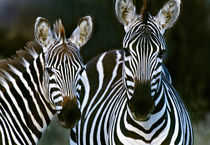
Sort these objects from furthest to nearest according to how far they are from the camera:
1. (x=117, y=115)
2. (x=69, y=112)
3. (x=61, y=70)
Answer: (x=117, y=115)
(x=61, y=70)
(x=69, y=112)

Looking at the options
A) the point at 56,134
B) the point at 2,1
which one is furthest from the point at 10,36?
the point at 56,134

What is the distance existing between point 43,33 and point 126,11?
1232 millimetres

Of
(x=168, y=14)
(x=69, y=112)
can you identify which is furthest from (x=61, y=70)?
(x=168, y=14)

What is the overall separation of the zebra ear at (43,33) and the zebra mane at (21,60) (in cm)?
40

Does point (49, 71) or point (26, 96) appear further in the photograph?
point (26, 96)

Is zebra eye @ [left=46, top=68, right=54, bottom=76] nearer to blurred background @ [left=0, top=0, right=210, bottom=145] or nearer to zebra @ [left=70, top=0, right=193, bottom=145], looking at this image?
zebra @ [left=70, top=0, right=193, bottom=145]

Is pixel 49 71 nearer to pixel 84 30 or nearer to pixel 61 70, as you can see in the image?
pixel 61 70

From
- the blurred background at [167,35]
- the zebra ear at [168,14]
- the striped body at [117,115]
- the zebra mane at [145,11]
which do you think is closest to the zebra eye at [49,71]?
the striped body at [117,115]

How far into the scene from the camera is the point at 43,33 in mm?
6680

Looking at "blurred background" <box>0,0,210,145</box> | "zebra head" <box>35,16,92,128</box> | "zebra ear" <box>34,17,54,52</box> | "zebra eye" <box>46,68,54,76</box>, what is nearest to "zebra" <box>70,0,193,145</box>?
"zebra head" <box>35,16,92,128</box>

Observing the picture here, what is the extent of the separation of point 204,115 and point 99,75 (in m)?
5.85

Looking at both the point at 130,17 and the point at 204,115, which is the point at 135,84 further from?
the point at 204,115

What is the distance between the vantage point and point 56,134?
11422 mm

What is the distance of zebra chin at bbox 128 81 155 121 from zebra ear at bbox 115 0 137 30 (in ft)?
3.36
